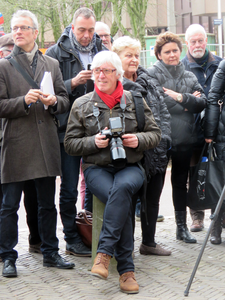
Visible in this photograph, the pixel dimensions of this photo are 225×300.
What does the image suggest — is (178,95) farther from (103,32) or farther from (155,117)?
(103,32)

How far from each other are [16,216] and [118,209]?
1.09 meters

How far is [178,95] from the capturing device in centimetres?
522

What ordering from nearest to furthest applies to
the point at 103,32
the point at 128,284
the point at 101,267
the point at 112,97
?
the point at 101,267 < the point at 128,284 < the point at 112,97 < the point at 103,32

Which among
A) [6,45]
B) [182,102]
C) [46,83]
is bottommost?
[182,102]

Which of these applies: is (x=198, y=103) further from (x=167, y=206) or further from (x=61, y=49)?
(x=167, y=206)

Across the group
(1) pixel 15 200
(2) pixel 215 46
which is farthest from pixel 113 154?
(2) pixel 215 46

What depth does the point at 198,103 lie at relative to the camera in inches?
209

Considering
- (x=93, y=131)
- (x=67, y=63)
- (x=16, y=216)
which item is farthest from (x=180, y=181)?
(x=16, y=216)

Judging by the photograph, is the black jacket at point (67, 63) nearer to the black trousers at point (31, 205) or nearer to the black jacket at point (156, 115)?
the black jacket at point (156, 115)

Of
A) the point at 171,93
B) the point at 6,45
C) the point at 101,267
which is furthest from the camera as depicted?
the point at 6,45

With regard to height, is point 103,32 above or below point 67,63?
above

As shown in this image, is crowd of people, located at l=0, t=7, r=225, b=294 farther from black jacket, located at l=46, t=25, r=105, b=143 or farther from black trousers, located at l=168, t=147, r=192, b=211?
black trousers, located at l=168, t=147, r=192, b=211

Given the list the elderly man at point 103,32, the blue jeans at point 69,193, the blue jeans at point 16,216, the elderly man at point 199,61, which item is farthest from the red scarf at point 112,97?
the elderly man at point 103,32

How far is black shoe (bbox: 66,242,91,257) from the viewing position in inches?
196
